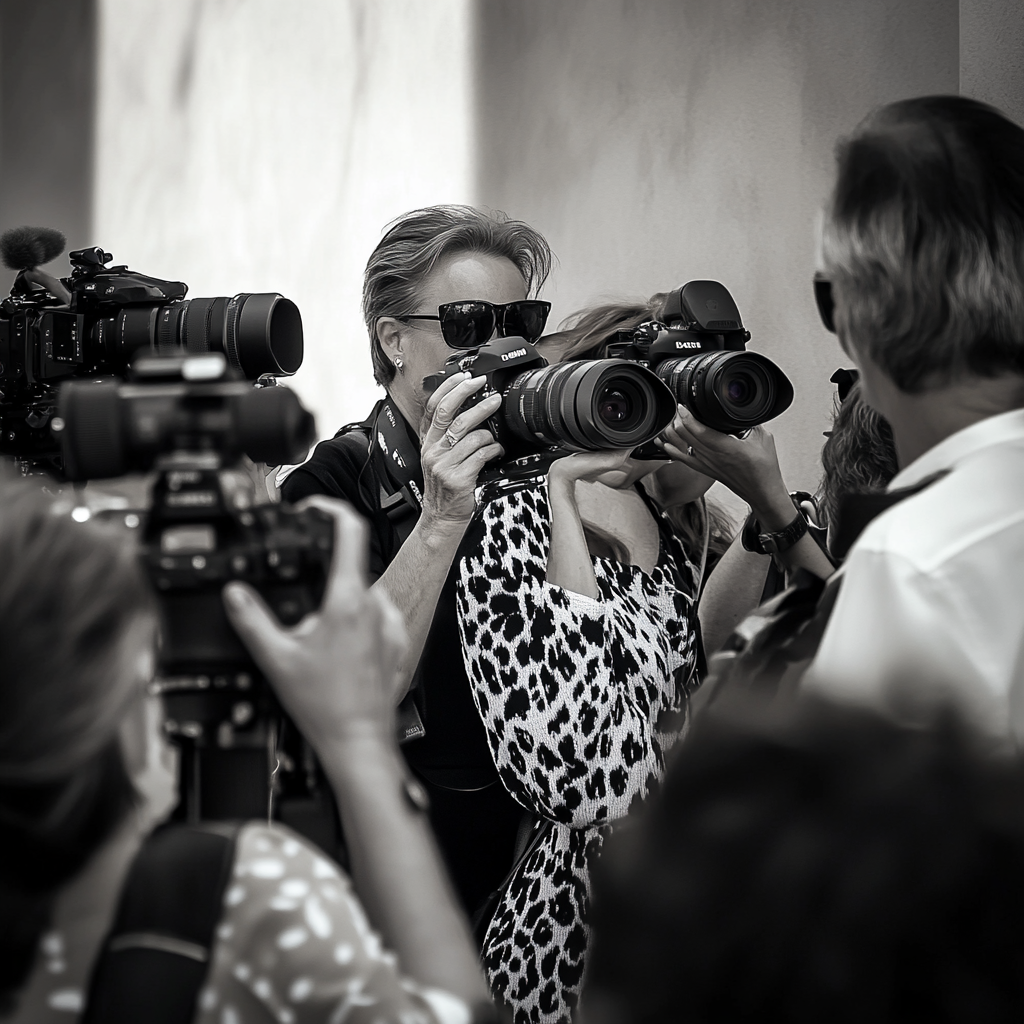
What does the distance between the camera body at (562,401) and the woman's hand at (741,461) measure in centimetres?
12

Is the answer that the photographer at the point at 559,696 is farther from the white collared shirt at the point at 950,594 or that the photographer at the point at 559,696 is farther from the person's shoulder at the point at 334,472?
the white collared shirt at the point at 950,594

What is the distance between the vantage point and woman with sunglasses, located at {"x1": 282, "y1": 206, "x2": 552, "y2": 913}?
141 cm

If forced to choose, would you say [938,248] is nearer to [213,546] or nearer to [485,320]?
[213,546]

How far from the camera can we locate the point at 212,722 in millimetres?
705

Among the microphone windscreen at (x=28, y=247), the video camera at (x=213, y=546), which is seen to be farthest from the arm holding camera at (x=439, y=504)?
the microphone windscreen at (x=28, y=247)

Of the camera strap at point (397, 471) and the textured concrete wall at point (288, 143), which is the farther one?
the textured concrete wall at point (288, 143)

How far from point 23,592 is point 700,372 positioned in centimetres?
108

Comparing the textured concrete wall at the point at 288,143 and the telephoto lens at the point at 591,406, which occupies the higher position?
the textured concrete wall at the point at 288,143

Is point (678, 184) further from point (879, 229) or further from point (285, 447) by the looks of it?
point (285, 447)

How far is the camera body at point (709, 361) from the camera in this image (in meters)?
1.51

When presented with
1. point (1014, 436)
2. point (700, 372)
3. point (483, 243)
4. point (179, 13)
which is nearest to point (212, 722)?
point (1014, 436)

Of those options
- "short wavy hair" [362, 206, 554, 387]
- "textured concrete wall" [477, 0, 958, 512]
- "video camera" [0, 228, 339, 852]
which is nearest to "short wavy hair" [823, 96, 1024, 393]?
"video camera" [0, 228, 339, 852]

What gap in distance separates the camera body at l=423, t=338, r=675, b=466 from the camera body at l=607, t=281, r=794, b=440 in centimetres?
12

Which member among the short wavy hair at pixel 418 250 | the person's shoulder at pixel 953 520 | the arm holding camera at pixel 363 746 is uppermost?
the short wavy hair at pixel 418 250
